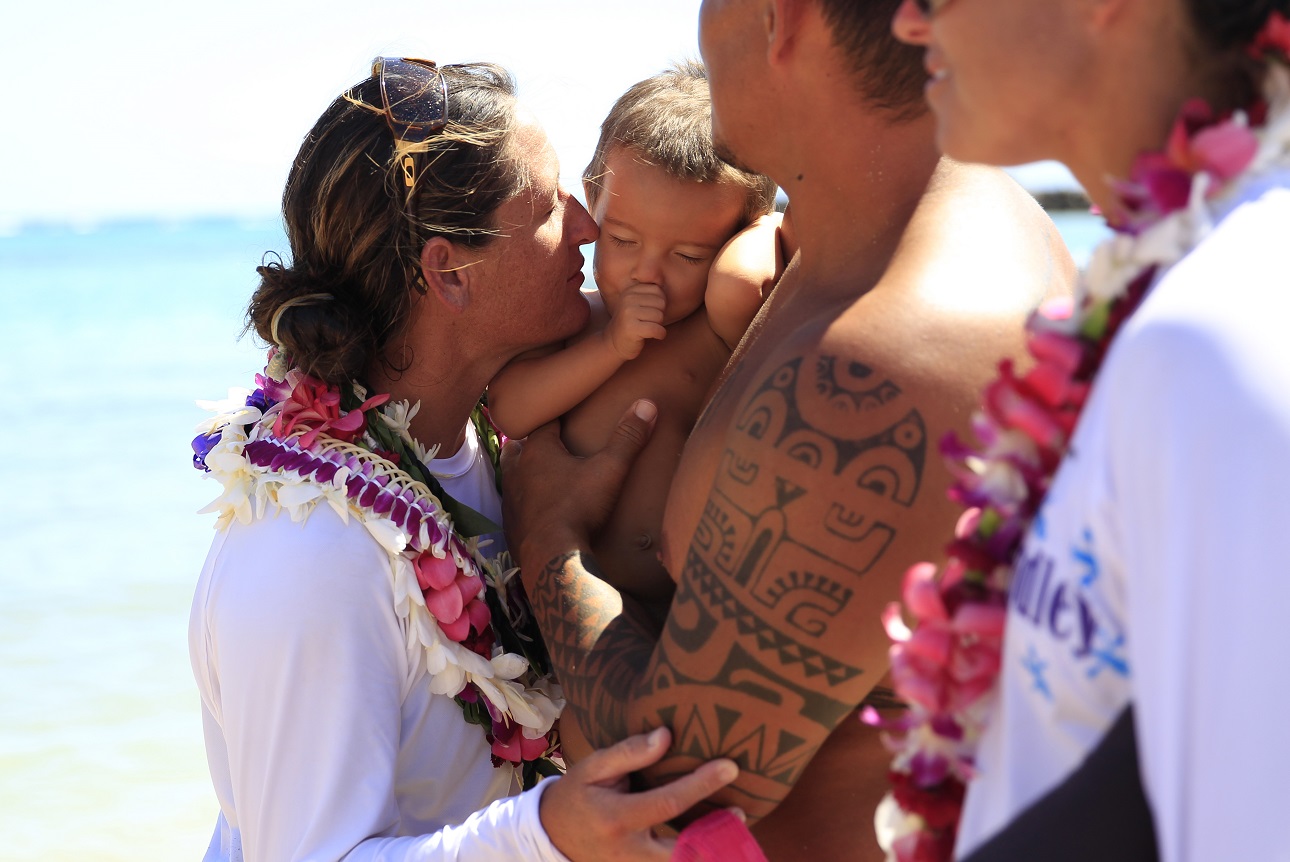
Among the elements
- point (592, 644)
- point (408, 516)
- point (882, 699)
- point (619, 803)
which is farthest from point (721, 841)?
point (408, 516)

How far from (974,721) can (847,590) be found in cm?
53

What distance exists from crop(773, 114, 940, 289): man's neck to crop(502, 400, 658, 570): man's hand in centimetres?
81

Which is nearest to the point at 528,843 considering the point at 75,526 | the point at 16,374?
the point at 75,526

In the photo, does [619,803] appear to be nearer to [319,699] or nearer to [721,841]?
[721,841]

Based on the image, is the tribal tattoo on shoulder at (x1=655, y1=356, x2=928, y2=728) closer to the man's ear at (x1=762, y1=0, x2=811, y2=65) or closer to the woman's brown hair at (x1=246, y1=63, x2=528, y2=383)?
the man's ear at (x1=762, y1=0, x2=811, y2=65)

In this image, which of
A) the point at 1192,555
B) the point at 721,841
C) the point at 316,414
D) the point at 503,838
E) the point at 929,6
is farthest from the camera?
the point at 316,414

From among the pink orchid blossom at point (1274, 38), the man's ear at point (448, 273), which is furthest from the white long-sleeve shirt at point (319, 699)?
the pink orchid blossom at point (1274, 38)

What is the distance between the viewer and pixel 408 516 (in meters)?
2.71

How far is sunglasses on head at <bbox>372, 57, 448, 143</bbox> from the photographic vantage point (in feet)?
9.54

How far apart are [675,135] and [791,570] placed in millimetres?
1559

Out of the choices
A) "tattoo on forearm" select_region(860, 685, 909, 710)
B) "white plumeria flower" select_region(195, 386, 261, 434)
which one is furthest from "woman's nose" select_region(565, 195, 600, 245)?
"tattoo on forearm" select_region(860, 685, 909, 710)

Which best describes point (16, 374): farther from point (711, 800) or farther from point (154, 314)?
point (711, 800)

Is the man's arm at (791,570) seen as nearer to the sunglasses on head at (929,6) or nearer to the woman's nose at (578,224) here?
the sunglasses on head at (929,6)

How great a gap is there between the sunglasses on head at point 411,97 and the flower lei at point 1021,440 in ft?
5.93
